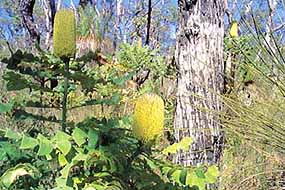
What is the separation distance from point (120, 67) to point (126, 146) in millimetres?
5341

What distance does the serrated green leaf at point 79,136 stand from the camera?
52.6 inches

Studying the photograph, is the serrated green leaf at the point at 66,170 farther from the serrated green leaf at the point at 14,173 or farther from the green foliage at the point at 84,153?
the serrated green leaf at the point at 14,173

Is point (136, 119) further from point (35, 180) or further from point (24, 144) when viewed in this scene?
point (35, 180)

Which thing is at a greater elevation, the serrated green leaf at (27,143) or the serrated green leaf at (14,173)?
the serrated green leaf at (27,143)

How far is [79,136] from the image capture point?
4.42 feet

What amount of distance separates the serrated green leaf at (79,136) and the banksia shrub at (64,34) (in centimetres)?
23

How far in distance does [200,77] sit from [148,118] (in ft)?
4.96

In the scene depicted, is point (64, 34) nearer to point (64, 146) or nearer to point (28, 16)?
point (64, 146)

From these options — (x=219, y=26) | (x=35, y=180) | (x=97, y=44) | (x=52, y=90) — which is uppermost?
(x=97, y=44)

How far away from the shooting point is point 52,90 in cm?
157

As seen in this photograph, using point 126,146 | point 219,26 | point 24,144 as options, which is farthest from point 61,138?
point 219,26

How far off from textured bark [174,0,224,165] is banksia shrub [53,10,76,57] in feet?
4.58

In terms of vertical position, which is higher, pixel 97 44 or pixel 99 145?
pixel 97 44

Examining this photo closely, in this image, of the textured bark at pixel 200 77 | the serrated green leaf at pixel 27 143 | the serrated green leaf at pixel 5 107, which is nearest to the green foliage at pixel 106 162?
the serrated green leaf at pixel 27 143
